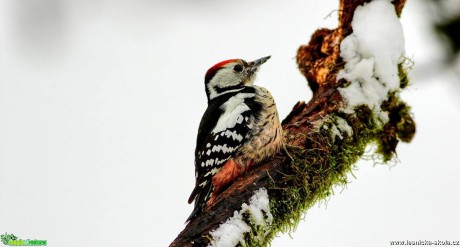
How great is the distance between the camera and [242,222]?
2756 mm

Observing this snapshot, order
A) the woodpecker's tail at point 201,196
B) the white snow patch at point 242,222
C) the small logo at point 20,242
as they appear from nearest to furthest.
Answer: the white snow patch at point 242,222 < the woodpecker's tail at point 201,196 < the small logo at point 20,242

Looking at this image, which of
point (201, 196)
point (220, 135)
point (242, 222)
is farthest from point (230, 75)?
point (242, 222)

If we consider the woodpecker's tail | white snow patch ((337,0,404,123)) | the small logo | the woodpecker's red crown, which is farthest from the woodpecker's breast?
the small logo

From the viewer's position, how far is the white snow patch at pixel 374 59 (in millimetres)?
3553

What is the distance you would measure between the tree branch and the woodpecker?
14cm

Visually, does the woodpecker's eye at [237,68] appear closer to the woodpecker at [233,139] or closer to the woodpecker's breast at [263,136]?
the woodpecker at [233,139]

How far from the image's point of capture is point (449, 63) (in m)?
2.08

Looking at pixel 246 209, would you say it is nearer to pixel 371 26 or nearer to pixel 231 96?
pixel 231 96

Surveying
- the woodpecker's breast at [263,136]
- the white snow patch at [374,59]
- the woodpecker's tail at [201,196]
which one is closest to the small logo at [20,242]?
the woodpecker's tail at [201,196]

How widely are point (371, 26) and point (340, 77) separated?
41 cm

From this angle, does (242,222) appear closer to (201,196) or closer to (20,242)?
(201,196)

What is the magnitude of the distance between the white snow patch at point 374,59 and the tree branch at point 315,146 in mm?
55

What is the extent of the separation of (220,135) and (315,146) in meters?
0.68

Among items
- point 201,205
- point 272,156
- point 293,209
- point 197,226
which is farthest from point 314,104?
point 197,226
